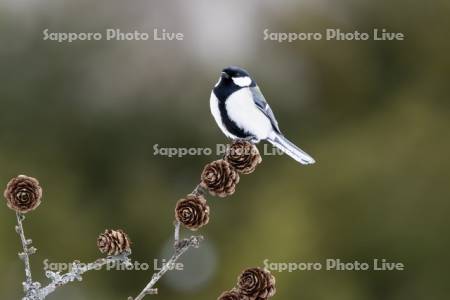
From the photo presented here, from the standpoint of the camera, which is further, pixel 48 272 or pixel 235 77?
pixel 235 77

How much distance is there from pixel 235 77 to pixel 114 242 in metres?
0.95

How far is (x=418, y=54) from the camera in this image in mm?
5230

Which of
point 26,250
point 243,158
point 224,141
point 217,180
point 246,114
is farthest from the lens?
point 224,141

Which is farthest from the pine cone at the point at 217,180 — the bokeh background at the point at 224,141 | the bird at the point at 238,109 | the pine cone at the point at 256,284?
the bokeh background at the point at 224,141

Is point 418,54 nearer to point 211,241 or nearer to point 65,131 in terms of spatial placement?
point 211,241

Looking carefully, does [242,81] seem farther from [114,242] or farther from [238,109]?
[114,242]

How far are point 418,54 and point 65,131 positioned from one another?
8.19 feet

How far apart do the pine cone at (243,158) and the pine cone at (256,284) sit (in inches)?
11.3

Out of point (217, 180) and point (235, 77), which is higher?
point (235, 77)

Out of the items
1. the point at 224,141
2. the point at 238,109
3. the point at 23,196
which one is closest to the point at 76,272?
the point at 23,196

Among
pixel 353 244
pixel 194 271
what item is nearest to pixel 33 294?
pixel 194 271

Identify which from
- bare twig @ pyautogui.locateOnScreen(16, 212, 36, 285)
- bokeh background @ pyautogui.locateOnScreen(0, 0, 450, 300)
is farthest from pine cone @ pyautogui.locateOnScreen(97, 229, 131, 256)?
bokeh background @ pyautogui.locateOnScreen(0, 0, 450, 300)

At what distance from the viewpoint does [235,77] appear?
7.02 ft

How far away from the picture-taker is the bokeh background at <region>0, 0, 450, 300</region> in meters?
4.44
